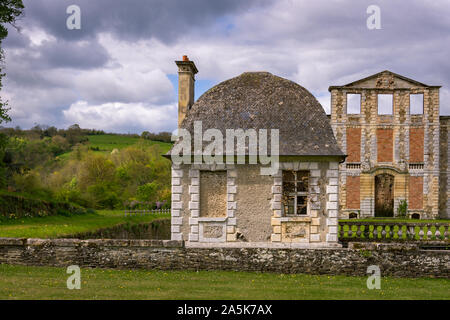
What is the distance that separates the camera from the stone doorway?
35156 mm

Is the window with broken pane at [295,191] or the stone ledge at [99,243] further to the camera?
the window with broken pane at [295,191]

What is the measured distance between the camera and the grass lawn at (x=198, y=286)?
357 inches

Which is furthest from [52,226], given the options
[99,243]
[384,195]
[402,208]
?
[402,208]

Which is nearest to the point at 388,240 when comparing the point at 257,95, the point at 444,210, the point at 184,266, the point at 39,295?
the point at 257,95

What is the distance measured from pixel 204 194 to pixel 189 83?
4252 millimetres

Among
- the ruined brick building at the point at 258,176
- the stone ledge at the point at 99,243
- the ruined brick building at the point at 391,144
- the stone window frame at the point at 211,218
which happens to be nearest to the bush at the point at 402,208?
the ruined brick building at the point at 391,144

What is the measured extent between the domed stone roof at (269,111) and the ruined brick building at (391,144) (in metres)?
20.6

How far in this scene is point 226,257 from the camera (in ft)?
40.1

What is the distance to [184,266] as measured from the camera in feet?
40.3

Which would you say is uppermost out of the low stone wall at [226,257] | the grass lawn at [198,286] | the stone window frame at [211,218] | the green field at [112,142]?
the green field at [112,142]

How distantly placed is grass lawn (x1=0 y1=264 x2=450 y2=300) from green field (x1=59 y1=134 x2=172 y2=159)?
64526 millimetres

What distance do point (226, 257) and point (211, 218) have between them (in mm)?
1886

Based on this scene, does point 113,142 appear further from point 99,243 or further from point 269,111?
point 99,243

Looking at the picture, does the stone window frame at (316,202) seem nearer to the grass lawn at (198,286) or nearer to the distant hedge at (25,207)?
the grass lawn at (198,286)
